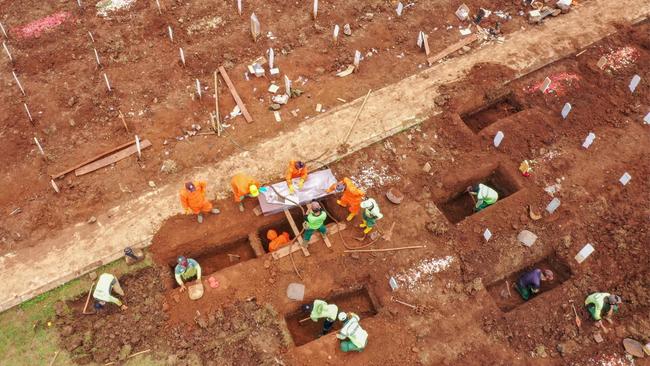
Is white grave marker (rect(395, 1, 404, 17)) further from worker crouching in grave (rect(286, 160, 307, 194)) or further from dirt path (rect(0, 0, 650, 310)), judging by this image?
worker crouching in grave (rect(286, 160, 307, 194))

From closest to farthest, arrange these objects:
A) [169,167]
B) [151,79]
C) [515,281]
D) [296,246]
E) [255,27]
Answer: [296,246] → [515,281] → [169,167] → [151,79] → [255,27]

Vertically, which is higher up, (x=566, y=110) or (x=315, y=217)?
(x=315, y=217)

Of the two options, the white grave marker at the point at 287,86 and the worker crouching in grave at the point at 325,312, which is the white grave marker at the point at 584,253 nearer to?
the worker crouching in grave at the point at 325,312

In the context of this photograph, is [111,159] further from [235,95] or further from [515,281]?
[515,281]

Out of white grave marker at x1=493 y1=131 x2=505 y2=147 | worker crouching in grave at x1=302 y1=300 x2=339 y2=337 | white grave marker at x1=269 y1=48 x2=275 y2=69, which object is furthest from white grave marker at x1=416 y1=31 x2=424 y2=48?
worker crouching in grave at x1=302 y1=300 x2=339 y2=337

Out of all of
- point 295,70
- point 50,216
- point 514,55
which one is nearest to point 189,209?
point 50,216

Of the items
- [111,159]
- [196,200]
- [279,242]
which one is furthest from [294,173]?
[111,159]

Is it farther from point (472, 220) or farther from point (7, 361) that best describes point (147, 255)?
point (472, 220)
